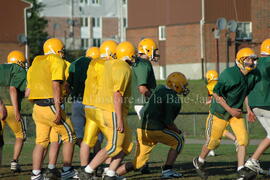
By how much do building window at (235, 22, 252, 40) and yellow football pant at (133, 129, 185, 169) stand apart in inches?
1482

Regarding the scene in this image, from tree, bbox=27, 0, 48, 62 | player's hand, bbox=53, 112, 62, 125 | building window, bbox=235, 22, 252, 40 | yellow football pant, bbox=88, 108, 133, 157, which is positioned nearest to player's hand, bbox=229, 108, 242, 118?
yellow football pant, bbox=88, 108, 133, 157

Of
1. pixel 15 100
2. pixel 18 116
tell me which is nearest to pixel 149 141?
pixel 18 116

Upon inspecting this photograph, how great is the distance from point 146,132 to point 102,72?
1583 millimetres

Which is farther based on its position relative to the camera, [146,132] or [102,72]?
[146,132]

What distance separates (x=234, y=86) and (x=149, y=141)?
174cm

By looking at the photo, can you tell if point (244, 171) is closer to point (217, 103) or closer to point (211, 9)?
point (217, 103)

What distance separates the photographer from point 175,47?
51000 millimetres

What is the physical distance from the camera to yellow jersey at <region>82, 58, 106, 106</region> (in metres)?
10.5

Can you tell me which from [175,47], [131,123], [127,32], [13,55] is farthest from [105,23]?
[13,55]

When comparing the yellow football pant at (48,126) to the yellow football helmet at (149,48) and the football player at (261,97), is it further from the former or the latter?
the football player at (261,97)

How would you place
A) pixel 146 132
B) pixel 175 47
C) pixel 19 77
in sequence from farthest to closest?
1. pixel 175 47
2. pixel 19 77
3. pixel 146 132

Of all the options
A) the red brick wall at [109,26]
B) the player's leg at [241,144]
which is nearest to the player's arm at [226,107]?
the player's leg at [241,144]

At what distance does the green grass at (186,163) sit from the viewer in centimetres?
1212

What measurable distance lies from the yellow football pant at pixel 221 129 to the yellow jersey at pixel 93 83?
240cm
